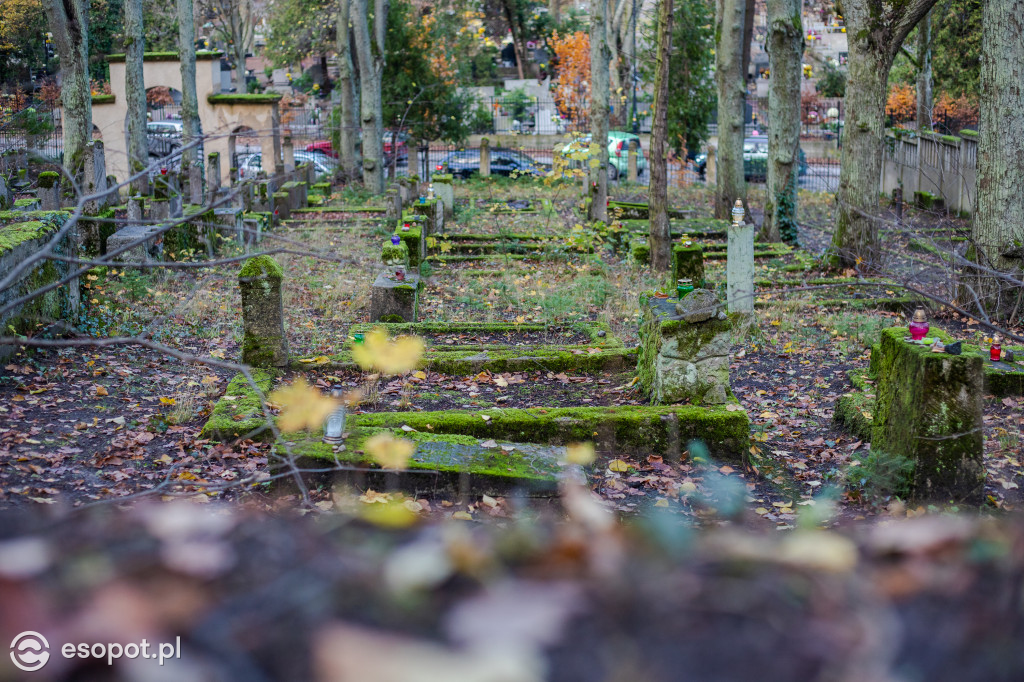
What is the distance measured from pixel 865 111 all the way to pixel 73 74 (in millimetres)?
12630

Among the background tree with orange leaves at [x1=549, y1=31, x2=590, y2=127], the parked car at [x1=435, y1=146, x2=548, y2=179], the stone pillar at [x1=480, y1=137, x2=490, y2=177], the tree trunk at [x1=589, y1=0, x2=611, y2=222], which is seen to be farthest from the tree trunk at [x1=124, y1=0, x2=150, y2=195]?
the background tree with orange leaves at [x1=549, y1=31, x2=590, y2=127]

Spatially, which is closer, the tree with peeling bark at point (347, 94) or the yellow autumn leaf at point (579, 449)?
the yellow autumn leaf at point (579, 449)

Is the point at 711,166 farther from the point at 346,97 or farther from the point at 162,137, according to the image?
the point at 162,137

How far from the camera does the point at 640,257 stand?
1620 centimetres

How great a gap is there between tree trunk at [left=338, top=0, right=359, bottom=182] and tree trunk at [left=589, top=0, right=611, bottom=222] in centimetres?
835

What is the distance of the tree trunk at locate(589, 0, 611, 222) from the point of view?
1980 cm

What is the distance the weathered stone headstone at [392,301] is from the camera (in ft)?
36.2

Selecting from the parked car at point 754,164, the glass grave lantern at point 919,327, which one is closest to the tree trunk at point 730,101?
the parked car at point 754,164

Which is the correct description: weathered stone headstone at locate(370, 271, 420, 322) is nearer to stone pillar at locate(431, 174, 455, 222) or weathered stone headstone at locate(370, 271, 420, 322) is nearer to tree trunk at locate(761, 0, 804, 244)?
stone pillar at locate(431, 174, 455, 222)

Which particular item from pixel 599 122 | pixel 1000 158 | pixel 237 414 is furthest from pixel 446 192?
pixel 237 414

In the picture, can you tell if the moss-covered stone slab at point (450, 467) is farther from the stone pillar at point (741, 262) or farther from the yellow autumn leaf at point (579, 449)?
the stone pillar at point (741, 262)

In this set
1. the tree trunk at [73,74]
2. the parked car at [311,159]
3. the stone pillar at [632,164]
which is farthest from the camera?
the stone pillar at [632,164]

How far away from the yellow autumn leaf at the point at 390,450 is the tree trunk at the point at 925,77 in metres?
22.2

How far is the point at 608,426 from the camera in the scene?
690cm
